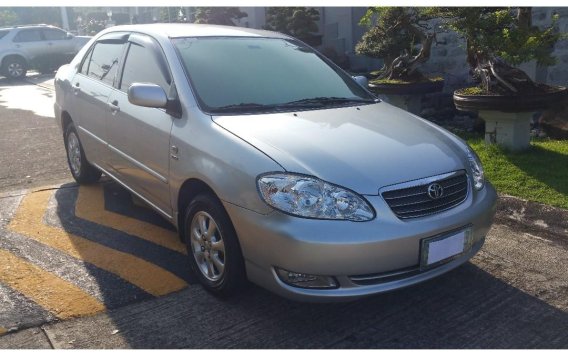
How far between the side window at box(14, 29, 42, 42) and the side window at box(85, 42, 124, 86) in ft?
57.2

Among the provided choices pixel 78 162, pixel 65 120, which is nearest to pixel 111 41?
pixel 65 120

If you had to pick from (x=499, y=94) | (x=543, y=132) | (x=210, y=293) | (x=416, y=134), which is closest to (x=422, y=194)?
(x=416, y=134)

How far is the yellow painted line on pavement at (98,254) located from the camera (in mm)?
3508

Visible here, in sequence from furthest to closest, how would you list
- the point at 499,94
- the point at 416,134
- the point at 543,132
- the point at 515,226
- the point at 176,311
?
1. the point at 543,132
2. the point at 499,94
3. the point at 515,226
4. the point at 416,134
5. the point at 176,311

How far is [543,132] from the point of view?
22.4ft

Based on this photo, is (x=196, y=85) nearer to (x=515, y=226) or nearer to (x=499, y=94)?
(x=515, y=226)

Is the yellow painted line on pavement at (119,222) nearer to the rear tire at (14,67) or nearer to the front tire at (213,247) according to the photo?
the front tire at (213,247)

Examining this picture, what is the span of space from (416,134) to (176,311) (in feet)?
5.90

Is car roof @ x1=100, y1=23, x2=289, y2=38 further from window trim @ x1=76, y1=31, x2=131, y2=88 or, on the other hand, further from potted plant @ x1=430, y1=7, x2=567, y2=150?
potted plant @ x1=430, y1=7, x2=567, y2=150

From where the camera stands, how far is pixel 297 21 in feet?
43.7

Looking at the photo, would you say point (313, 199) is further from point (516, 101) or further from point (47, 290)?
point (516, 101)

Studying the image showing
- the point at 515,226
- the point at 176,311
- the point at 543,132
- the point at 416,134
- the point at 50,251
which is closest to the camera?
the point at 176,311

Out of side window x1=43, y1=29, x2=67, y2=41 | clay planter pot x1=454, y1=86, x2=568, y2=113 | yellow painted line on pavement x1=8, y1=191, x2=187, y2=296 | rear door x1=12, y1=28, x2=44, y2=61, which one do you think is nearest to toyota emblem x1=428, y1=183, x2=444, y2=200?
yellow painted line on pavement x1=8, y1=191, x2=187, y2=296

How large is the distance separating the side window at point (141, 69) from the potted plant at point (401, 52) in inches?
161
